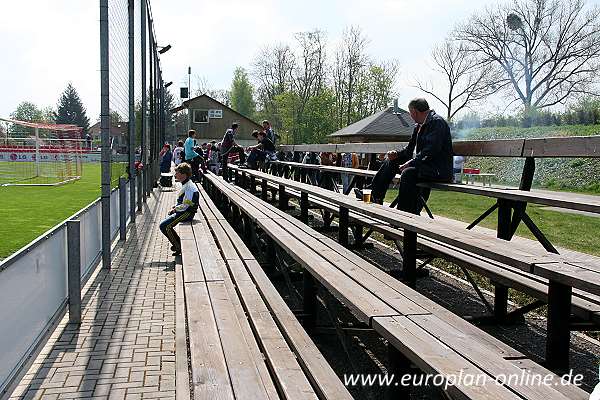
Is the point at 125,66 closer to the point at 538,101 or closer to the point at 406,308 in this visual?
the point at 406,308

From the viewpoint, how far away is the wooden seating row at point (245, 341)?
2502mm

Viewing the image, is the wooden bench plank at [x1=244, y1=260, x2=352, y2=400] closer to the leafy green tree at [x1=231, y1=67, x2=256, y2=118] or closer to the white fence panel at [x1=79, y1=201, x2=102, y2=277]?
the white fence panel at [x1=79, y1=201, x2=102, y2=277]

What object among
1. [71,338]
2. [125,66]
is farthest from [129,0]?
[71,338]

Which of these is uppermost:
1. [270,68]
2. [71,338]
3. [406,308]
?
[270,68]

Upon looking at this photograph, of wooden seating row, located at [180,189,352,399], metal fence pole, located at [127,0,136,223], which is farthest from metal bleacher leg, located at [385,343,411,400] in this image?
metal fence pole, located at [127,0,136,223]

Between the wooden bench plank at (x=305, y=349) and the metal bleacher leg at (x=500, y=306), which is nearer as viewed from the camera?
the wooden bench plank at (x=305, y=349)

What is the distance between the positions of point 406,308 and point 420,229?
1061 millimetres

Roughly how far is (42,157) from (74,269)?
33.8m

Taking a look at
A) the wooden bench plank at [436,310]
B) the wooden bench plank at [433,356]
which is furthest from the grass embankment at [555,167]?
the wooden bench plank at [433,356]

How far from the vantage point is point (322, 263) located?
395cm

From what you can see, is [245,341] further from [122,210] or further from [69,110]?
[69,110]

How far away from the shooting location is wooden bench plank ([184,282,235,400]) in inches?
96.6

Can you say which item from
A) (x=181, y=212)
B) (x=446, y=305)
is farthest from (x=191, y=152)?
(x=446, y=305)

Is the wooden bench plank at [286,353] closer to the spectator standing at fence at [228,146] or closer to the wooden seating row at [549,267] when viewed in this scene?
the wooden seating row at [549,267]
